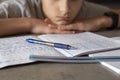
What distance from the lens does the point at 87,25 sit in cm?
108

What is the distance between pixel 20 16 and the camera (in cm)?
112

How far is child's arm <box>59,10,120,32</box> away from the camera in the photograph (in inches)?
40.5

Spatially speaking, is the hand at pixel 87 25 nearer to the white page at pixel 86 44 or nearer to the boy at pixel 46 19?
the boy at pixel 46 19

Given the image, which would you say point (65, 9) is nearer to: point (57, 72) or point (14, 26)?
point (14, 26)

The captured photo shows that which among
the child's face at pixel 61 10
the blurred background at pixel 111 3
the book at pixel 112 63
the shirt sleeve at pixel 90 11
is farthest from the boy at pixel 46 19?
the blurred background at pixel 111 3

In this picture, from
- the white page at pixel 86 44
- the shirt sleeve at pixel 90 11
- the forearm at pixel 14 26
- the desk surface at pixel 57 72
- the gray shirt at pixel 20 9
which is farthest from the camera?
the shirt sleeve at pixel 90 11

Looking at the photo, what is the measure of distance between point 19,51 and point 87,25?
500 millimetres

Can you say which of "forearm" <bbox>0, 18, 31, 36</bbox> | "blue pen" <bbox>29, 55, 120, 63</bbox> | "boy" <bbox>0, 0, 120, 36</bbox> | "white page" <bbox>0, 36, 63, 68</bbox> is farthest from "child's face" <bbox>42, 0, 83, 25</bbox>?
"blue pen" <bbox>29, 55, 120, 63</bbox>

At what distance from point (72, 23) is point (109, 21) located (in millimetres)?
220

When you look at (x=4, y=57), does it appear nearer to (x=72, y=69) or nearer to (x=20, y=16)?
(x=72, y=69)

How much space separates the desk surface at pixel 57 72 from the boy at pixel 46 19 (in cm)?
39

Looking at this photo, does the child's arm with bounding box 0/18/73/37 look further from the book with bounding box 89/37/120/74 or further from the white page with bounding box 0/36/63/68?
the book with bounding box 89/37/120/74

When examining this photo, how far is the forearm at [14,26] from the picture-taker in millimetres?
943

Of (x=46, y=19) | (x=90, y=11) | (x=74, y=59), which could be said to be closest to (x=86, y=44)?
(x=74, y=59)
